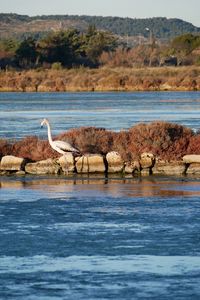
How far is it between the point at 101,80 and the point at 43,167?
72.3 m

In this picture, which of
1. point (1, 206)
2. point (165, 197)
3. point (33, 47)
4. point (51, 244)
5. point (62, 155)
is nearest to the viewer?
point (51, 244)

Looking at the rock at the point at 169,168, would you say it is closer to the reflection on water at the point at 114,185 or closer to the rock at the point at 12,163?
the reflection on water at the point at 114,185

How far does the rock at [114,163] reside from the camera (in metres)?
25.3

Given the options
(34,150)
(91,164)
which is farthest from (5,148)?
(91,164)

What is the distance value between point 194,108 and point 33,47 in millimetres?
64472

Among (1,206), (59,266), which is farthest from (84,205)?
(59,266)

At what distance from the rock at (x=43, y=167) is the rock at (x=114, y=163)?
1.21 metres

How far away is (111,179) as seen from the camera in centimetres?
2412

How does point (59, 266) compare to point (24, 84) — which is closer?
point (59, 266)

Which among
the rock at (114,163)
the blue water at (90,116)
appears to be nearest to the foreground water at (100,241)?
the rock at (114,163)

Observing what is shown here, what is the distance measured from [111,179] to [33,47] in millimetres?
95561

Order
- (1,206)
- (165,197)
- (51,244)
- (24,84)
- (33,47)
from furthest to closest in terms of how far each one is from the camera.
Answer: (33,47) → (24,84) → (165,197) → (1,206) → (51,244)

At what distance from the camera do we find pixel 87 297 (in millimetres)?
12172

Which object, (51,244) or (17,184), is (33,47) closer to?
(17,184)
